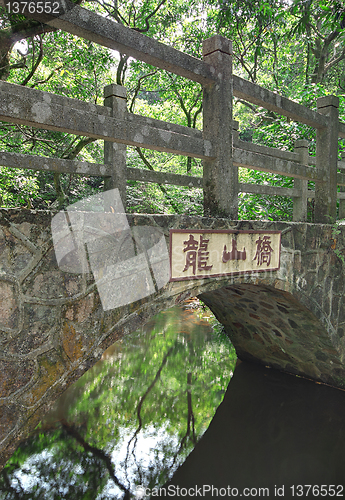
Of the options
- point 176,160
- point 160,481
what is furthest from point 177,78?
point 160,481

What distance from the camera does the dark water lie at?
3.21 metres

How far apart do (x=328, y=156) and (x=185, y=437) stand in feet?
11.6

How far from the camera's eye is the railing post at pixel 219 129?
2621 millimetres

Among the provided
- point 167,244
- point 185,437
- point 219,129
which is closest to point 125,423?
A: point 185,437

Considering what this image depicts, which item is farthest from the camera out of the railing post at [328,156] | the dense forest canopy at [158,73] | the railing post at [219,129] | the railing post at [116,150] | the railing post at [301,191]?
the dense forest canopy at [158,73]

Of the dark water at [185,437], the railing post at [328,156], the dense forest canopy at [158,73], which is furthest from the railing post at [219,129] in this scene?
the dark water at [185,437]

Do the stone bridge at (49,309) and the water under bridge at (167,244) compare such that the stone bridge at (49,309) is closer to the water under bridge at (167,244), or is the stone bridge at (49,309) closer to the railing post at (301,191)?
the water under bridge at (167,244)

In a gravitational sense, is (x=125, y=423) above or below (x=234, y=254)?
below

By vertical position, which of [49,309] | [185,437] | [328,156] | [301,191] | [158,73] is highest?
[158,73]

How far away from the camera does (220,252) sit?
2580 mm

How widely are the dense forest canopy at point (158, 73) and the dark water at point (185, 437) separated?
255 centimetres

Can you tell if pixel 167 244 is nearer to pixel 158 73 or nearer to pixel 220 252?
pixel 220 252

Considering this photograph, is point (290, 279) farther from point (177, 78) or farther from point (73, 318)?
point (177, 78)

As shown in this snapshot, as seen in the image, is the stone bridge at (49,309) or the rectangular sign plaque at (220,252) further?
the rectangular sign plaque at (220,252)
